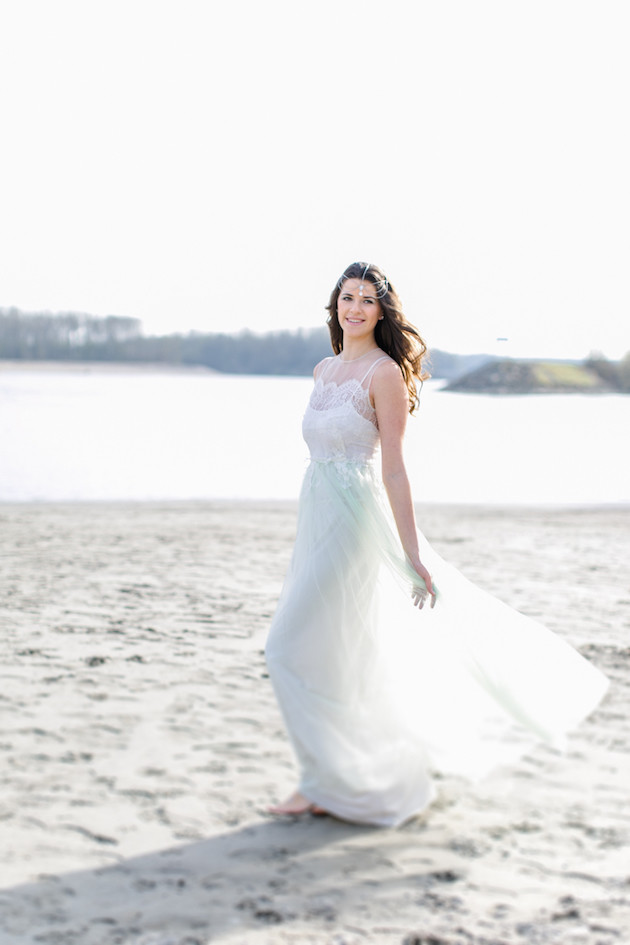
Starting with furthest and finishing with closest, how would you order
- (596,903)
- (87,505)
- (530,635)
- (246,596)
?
(87,505)
(246,596)
(530,635)
(596,903)

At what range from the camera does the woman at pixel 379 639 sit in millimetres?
3492

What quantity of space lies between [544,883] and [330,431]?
1728mm

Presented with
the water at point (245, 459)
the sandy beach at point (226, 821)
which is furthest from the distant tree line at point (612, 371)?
the sandy beach at point (226, 821)

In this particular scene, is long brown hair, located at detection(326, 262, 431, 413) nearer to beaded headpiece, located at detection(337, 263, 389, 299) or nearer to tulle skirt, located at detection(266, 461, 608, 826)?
beaded headpiece, located at detection(337, 263, 389, 299)

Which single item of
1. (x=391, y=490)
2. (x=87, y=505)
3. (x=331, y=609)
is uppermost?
(x=391, y=490)

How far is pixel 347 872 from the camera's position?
3.21 metres

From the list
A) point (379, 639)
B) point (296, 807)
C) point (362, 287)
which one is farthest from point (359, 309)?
point (296, 807)

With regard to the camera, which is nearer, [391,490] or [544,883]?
[544,883]

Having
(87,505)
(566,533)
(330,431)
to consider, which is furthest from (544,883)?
(87,505)

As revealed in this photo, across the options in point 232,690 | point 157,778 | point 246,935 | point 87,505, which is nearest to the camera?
point 246,935

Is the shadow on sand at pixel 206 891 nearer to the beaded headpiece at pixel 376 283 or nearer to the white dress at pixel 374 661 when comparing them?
the white dress at pixel 374 661

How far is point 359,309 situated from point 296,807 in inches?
75.7

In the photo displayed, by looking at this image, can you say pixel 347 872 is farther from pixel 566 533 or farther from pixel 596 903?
pixel 566 533

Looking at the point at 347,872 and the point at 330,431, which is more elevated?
the point at 330,431
